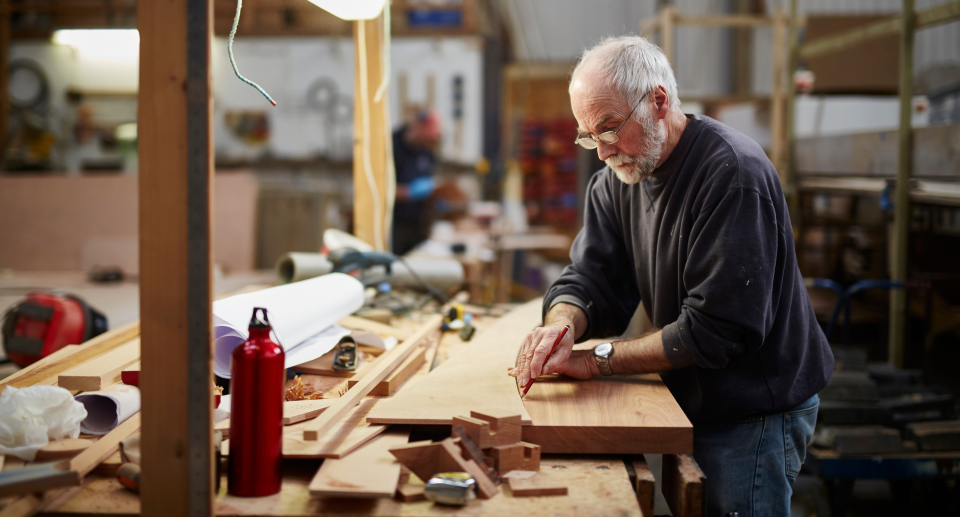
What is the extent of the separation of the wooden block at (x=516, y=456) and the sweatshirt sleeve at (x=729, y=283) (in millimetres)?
451

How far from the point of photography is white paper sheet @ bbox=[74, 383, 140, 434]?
140cm

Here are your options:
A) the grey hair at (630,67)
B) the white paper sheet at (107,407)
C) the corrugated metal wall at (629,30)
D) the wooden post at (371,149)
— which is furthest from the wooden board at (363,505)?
the corrugated metal wall at (629,30)

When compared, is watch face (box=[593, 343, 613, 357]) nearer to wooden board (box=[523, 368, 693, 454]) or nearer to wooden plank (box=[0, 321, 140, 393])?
wooden board (box=[523, 368, 693, 454])

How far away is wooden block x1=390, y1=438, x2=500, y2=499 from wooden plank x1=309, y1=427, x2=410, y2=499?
25mm

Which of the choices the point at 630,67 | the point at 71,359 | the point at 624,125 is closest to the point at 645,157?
the point at 624,125

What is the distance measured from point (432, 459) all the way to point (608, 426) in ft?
1.16

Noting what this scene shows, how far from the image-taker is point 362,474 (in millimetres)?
1148

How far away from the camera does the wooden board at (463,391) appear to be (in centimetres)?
136

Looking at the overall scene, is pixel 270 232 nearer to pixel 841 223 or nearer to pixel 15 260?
pixel 15 260

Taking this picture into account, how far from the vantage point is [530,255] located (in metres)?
9.80

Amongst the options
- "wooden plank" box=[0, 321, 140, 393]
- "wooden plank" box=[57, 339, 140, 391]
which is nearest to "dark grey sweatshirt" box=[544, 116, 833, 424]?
"wooden plank" box=[57, 339, 140, 391]

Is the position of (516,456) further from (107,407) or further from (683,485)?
(107,407)

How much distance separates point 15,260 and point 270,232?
6.28ft

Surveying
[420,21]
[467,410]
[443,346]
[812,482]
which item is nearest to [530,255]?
[420,21]
